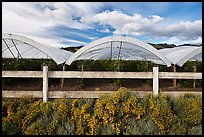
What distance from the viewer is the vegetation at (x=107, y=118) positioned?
423cm

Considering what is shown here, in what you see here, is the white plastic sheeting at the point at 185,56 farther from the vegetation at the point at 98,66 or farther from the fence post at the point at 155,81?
the fence post at the point at 155,81

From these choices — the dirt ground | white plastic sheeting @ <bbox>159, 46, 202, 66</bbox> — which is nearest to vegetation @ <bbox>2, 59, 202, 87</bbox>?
the dirt ground

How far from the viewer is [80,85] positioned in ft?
31.2

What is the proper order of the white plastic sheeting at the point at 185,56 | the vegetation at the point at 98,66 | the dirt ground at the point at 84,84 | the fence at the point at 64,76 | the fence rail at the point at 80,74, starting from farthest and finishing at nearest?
the vegetation at the point at 98,66 < the dirt ground at the point at 84,84 < the white plastic sheeting at the point at 185,56 < the fence rail at the point at 80,74 < the fence at the point at 64,76

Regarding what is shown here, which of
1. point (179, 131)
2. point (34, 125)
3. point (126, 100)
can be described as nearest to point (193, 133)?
point (179, 131)

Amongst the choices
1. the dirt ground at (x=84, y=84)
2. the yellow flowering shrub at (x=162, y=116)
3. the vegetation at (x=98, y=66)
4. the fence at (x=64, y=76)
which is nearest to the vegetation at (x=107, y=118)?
the yellow flowering shrub at (x=162, y=116)

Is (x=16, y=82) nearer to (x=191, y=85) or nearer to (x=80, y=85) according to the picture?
(x=80, y=85)

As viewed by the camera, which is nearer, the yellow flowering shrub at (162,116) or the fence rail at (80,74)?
the yellow flowering shrub at (162,116)

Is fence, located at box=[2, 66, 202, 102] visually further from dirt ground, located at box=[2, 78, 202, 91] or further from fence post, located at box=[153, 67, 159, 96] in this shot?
dirt ground, located at box=[2, 78, 202, 91]

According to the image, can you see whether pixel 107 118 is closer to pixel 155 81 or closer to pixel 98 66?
pixel 155 81

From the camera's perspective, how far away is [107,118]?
15.1ft

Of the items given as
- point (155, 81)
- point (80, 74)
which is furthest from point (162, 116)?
point (80, 74)

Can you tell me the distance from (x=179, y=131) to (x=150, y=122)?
1.93 ft

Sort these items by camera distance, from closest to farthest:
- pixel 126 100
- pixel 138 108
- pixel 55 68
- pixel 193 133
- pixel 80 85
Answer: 1. pixel 193 133
2. pixel 138 108
3. pixel 126 100
4. pixel 80 85
5. pixel 55 68
